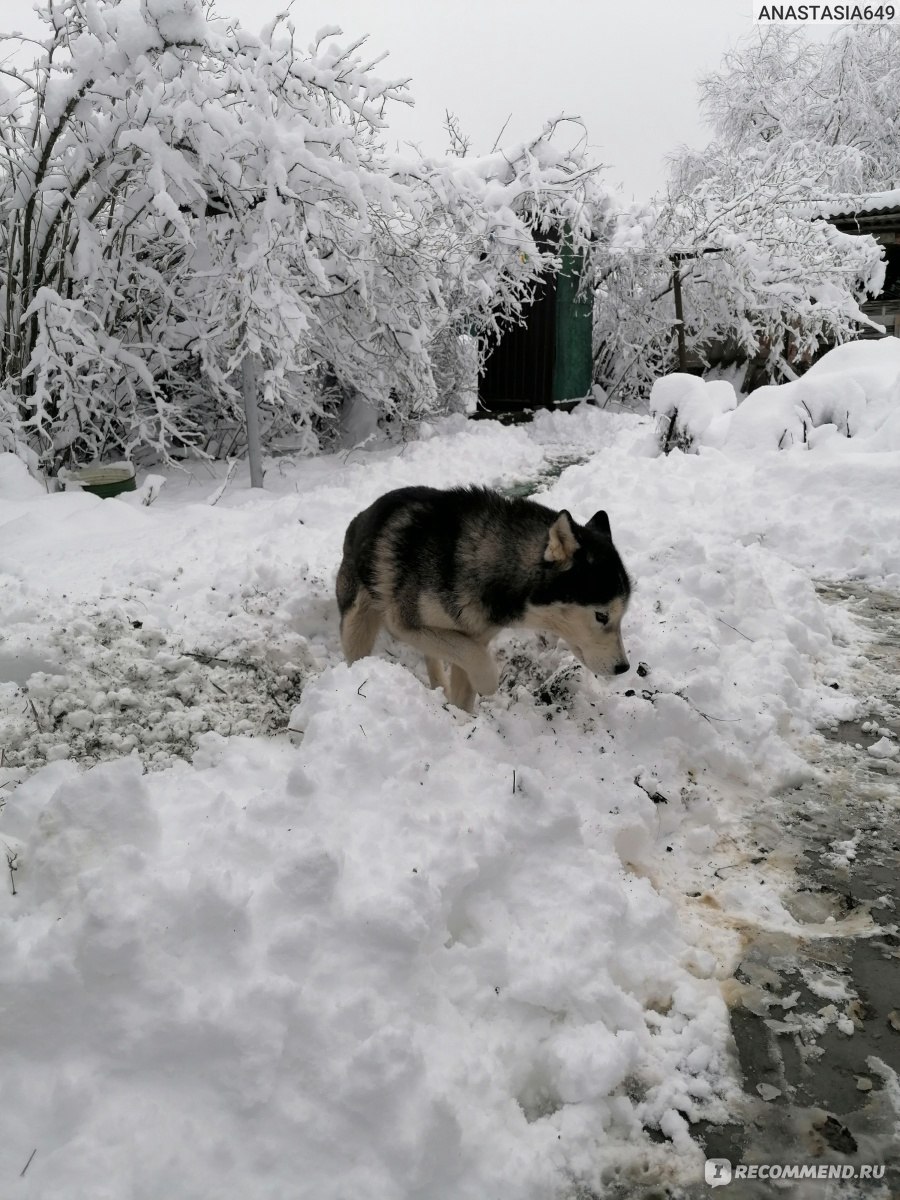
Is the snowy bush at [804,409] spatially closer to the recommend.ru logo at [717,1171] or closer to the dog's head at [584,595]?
the dog's head at [584,595]

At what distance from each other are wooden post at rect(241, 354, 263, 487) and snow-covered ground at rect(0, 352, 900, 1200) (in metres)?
4.33

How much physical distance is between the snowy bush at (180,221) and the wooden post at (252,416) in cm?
29

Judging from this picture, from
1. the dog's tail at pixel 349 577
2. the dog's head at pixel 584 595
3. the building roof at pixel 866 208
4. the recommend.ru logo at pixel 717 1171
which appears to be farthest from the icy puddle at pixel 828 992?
the building roof at pixel 866 208

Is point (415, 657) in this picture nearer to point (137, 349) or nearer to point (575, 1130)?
point (575, 1130)

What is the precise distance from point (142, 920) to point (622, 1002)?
4.88 ft

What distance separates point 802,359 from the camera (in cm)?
1695

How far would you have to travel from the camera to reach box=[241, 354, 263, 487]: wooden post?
29.6ft

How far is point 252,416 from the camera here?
9.10 meters

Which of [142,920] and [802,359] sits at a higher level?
[802,359]

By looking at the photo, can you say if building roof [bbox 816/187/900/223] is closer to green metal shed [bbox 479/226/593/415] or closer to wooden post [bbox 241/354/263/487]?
green metal shed [bbox 479/226/593/415]

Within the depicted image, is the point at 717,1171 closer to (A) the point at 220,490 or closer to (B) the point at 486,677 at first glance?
(B) the point at 486,677

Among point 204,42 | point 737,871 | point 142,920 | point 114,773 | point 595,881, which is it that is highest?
point 204,42

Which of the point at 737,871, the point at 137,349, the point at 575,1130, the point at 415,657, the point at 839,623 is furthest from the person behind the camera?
the point at 137,349

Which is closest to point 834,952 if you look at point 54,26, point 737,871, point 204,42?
point 737,871
